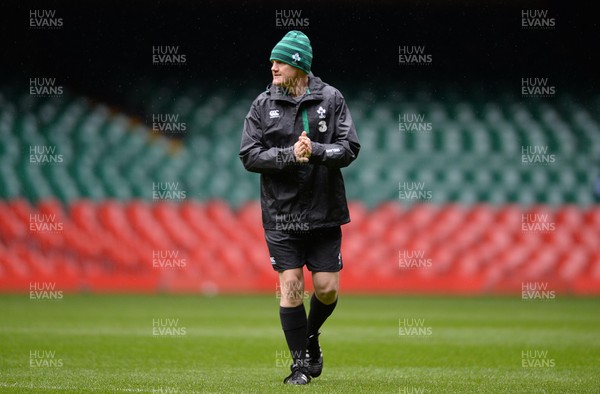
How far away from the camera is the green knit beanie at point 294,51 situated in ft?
21.1

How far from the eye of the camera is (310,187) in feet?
21.4

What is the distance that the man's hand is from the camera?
618cm

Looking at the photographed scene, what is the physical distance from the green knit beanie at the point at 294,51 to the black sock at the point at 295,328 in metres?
1.59

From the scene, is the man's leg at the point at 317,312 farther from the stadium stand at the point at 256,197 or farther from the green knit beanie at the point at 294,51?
the stadium stand at the point at 256,197

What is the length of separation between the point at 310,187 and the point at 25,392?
2.16 m

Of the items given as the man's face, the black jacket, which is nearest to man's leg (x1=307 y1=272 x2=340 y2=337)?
the black jacket

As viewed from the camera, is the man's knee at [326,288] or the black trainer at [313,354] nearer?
the man's knee at [326,288]

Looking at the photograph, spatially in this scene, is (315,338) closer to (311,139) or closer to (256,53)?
(311,139)

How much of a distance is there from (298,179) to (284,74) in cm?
69

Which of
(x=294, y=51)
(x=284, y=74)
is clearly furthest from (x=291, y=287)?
(x=294, y=51)

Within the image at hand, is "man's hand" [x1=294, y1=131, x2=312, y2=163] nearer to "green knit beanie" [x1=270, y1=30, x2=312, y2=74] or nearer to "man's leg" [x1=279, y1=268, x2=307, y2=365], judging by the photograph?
"green knit beanie" [x1=270, y1=30, x2=312, y2=74]

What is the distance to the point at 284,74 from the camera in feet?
21.4

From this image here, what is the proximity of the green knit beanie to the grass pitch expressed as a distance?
2.06 metres

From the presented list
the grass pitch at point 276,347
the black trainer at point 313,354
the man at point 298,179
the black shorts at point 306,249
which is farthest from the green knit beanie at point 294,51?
the grass pitch at point 276,347
